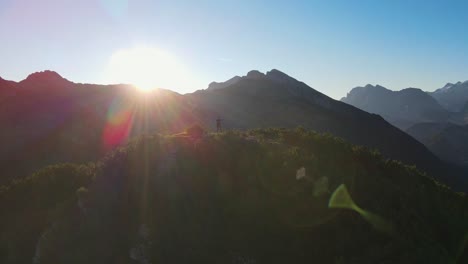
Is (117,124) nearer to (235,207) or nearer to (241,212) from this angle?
(235,207)

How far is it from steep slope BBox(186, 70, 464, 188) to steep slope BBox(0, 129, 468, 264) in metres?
101

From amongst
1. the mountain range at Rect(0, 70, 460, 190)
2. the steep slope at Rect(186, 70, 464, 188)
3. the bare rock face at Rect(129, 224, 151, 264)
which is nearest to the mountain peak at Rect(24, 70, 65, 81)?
the mountain range at Rect(0, 70, 460, 190)

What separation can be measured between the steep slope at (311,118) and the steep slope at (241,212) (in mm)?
101476

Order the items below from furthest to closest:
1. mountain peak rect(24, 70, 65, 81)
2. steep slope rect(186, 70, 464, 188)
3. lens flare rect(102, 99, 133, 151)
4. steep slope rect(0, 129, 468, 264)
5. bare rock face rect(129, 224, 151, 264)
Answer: steep slope rect(186, 70, 464, 188), mountain peak rect(24, 70, 65, 81), lens flare rect(102, 99, 133, 151), bare rock face rect(129, 224, 151, 264), steep slope rect(0, 129, 468, 264)

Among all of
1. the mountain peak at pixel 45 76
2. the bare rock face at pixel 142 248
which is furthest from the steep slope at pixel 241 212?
the mountain peak at pixel 45 76

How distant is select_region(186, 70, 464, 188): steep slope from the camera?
129250 millimetres

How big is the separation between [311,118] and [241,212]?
12871cm

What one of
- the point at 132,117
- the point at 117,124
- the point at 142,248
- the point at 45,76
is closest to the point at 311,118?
the point at 132,117

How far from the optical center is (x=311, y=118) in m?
141

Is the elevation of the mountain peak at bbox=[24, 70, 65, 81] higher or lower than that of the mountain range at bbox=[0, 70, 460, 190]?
higher

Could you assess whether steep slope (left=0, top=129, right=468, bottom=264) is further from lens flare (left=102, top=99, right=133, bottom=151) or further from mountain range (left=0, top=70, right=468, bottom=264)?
lens flare (left=102, top=99, right=133, bottom=151)

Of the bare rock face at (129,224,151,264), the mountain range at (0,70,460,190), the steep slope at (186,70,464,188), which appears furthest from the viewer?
the steep slope at (186,70,464,188)

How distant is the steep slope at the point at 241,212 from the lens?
13.5 m

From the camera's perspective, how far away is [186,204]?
16.4 meters
